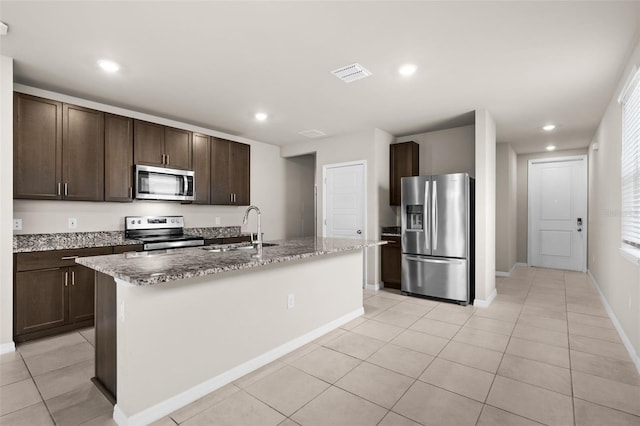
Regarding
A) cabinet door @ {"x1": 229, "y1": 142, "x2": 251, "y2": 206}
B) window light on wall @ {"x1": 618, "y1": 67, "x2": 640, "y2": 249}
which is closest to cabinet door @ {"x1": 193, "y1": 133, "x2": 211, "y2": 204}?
cabinet door @ {"x1": 229, "y1": 142, "x2": 251, "y2": 206}

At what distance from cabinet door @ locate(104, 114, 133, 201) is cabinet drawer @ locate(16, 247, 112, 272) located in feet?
2.23

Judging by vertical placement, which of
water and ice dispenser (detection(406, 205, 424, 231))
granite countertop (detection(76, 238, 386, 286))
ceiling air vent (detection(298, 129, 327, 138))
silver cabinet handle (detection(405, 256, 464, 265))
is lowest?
silver cabinet handle (detection(405, 256, 464, 265))

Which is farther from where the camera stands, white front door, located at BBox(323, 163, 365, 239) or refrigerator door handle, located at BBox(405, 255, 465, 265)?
white front door, located at BBox(323, 163, 365, 239)

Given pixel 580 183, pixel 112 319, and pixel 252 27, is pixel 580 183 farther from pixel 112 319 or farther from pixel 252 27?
pixel 112 319

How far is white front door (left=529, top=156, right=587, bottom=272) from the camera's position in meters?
6.40

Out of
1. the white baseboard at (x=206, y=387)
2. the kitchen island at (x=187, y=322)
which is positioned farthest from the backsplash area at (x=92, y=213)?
the white baseboard at (x=206, y=387)

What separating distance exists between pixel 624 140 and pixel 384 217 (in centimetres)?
296

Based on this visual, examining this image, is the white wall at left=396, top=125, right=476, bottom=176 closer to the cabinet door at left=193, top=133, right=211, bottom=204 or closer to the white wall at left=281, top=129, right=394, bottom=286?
the white wall at left=281, top=129, right=394, bottom=286

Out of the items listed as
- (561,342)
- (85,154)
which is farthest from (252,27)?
(561,342)

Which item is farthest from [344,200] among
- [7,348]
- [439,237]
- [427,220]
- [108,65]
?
[7,348]

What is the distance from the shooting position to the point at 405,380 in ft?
7.55

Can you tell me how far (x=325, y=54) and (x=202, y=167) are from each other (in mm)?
2820

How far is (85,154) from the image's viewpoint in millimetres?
3527

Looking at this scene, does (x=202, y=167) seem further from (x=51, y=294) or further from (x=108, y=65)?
(x=51, y=294)
